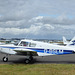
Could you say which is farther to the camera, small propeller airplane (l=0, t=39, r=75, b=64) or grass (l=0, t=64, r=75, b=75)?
small propeller airplane (l=0, t=39, r=75, b=64)

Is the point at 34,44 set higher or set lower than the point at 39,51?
higher

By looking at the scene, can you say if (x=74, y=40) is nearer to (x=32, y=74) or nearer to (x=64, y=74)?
(x=64, y=74)

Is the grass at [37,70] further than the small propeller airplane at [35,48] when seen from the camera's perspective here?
No

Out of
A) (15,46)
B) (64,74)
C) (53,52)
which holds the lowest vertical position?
(64,74)

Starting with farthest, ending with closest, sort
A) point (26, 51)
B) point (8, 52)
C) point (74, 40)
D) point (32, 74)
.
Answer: point (74, 40), point (8, 52), point (26, 51), point (32, 74)

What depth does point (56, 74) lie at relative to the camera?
6254 millimetres

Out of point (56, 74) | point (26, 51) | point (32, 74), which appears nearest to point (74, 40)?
point (26, 51)

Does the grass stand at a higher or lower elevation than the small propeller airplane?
lower

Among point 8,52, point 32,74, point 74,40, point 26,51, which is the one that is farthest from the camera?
point 74,40

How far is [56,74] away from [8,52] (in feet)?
17.5

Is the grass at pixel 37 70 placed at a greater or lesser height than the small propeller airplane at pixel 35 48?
lesser

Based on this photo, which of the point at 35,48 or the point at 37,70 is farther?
the point at 35,48

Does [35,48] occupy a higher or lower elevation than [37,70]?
higher

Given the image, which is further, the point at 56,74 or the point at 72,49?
the point at 72,49
